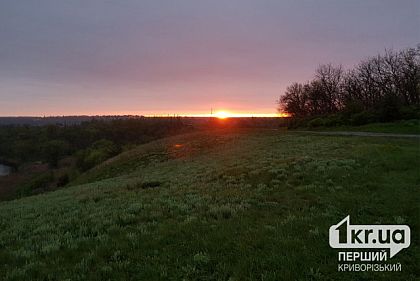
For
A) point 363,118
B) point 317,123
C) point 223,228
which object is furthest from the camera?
point 317,123

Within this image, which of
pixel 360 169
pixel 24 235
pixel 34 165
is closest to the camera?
pixel 24 235

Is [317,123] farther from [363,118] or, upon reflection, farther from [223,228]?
[223,228]

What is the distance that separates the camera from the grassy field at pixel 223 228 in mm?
6637

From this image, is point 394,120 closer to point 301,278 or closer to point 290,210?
point 290,210

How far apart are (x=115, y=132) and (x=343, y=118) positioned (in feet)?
345

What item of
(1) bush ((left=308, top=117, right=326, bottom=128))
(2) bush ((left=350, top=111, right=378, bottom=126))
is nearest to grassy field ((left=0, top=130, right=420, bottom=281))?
(2) bush ((left=350, top=111, right=378, bottom=126))

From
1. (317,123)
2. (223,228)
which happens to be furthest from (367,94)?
(223,228)

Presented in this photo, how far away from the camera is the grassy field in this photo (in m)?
6.64

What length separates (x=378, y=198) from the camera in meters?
11.4

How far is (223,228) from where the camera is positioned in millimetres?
8852

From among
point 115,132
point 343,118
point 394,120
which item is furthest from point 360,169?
point 115,132

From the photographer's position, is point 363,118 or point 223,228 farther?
point 363,118

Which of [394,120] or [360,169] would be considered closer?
[360,169]

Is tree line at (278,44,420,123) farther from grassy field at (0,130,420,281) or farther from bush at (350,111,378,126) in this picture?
grassy field at (0,130,420,281)
